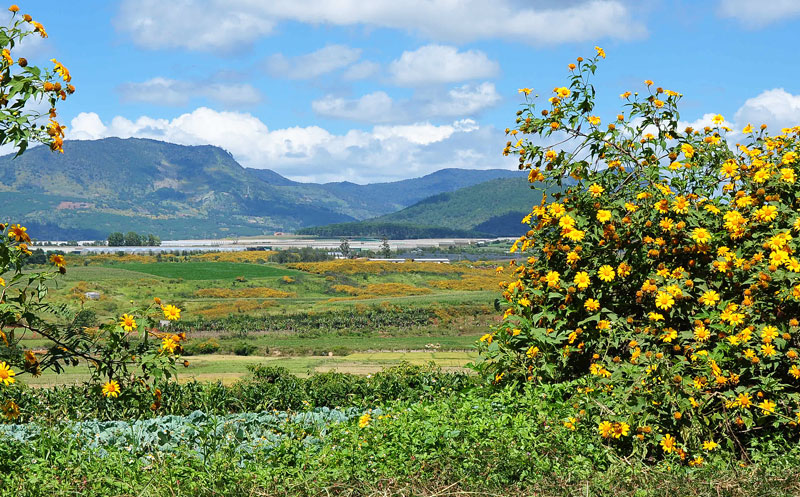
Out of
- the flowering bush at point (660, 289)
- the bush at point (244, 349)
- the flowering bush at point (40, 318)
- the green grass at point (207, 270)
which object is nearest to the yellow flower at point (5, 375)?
the flowering bush at point (40, 318)

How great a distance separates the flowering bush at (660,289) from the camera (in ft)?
13.8

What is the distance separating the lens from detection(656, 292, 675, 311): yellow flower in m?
4.50

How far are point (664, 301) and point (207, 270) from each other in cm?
3506

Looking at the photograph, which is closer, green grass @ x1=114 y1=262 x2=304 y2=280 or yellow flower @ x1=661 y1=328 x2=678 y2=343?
yellow flower @ x1=661 y1=328 x2=678 y2=343

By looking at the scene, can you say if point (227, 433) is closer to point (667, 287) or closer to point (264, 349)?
point (667, 287)

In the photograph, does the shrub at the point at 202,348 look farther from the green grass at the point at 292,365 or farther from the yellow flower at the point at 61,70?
the yellow flower at the point at 61,70

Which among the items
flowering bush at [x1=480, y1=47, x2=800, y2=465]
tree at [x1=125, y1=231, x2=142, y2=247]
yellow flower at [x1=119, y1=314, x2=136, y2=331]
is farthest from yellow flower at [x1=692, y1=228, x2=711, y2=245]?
tree at [x1=125, y1=231, x2=142, y2=247]

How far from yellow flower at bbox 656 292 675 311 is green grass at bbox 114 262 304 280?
3178 centimetres

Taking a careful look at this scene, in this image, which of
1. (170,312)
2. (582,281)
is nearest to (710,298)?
(582,281)

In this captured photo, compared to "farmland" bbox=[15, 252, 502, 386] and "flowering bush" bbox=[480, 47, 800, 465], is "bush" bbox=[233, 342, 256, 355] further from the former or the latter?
"flowering bush" bbox=[480, 47, 800, 465]

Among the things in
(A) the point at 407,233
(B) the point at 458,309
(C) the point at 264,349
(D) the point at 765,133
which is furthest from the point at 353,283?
(A) the point at 407,233

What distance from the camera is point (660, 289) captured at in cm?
458

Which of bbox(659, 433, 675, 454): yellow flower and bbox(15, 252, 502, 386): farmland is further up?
bbox(659, 433, 675, 454): yellow flower

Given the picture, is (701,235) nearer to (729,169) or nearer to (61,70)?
(729,169)
